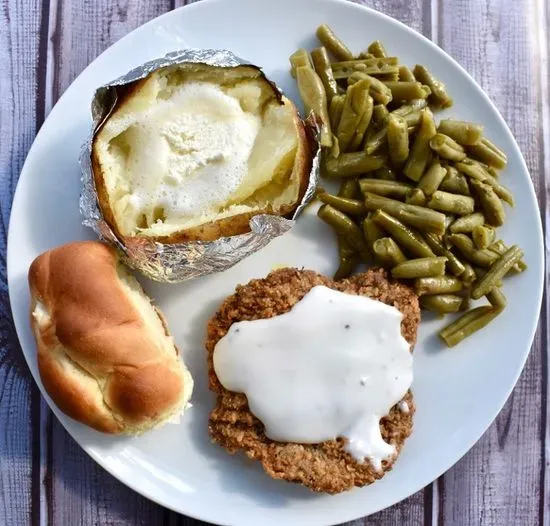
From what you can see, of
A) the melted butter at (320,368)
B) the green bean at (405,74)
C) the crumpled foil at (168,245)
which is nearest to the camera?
the crumpled foil at (168,245)

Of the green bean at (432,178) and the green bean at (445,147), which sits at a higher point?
the green bean at (445,147)

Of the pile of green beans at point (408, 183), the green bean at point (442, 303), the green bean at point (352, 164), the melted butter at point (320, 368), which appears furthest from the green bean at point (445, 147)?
the melted butter at point (320, 368)

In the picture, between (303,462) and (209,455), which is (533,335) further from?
(209,455)

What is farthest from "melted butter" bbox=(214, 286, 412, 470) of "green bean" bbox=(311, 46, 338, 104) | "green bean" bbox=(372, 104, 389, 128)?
"green bean" bbox=(311, 46, 338, 104)

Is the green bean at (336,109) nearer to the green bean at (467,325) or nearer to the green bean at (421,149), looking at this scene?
A: the green bean at (421,149)

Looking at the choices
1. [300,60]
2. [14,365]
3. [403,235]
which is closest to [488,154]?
[403,235]

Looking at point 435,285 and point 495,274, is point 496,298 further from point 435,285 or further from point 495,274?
point 435,285

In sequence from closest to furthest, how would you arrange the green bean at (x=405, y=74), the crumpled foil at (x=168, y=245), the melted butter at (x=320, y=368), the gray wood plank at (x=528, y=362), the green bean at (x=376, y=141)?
1. the crumpled foil at (x=168, y=245)
2. the melted butter at (x=320, y=368)
3. the green bean at (x=376, y=141)
4. the green bean at (x=405, y=74)
5. the gray wood plank at (x=528, y=362)
